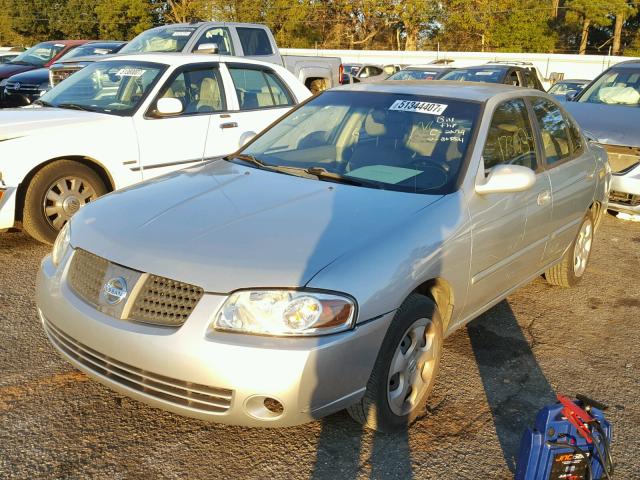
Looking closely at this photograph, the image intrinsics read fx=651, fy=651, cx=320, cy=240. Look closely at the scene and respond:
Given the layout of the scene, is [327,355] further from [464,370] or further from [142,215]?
[464,370]

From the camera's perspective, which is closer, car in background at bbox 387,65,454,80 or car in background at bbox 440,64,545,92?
car in background at bbox 440,64,545,92

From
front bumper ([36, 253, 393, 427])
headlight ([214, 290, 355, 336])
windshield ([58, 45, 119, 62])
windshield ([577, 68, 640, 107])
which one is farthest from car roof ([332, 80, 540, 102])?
windshield ([58, 45, 119, 62])

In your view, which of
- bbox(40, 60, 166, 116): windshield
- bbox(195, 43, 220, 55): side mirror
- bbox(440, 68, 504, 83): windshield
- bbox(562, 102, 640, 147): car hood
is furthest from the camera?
bbox(440, 68, 504, 83): windshield

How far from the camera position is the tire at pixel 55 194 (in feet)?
18.1

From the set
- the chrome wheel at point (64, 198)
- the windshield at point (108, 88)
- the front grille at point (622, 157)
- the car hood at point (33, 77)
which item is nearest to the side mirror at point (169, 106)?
the windshield at point (108, 88)

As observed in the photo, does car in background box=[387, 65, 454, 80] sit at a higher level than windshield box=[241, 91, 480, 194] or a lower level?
lower

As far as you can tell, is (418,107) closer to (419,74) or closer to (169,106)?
(169,106)

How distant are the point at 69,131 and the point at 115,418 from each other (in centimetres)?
327

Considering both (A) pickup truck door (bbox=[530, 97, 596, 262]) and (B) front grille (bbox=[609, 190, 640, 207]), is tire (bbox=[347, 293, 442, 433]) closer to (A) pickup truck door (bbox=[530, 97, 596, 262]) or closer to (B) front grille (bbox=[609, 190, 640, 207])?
(A) pickup truck door (bbox=[530, 97, 596, 262])

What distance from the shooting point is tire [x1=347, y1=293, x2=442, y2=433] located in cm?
291

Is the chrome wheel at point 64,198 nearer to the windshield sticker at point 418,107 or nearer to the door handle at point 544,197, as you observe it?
the windshield sticker at point 418,107

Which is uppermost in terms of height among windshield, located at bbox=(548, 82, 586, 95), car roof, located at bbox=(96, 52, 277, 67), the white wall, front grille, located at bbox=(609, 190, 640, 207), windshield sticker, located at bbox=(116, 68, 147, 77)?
car roof, located at bbox=(96, 52, 277, 67)

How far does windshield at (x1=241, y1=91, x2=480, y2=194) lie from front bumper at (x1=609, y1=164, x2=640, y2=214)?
391cm

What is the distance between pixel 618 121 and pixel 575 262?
126 inches
